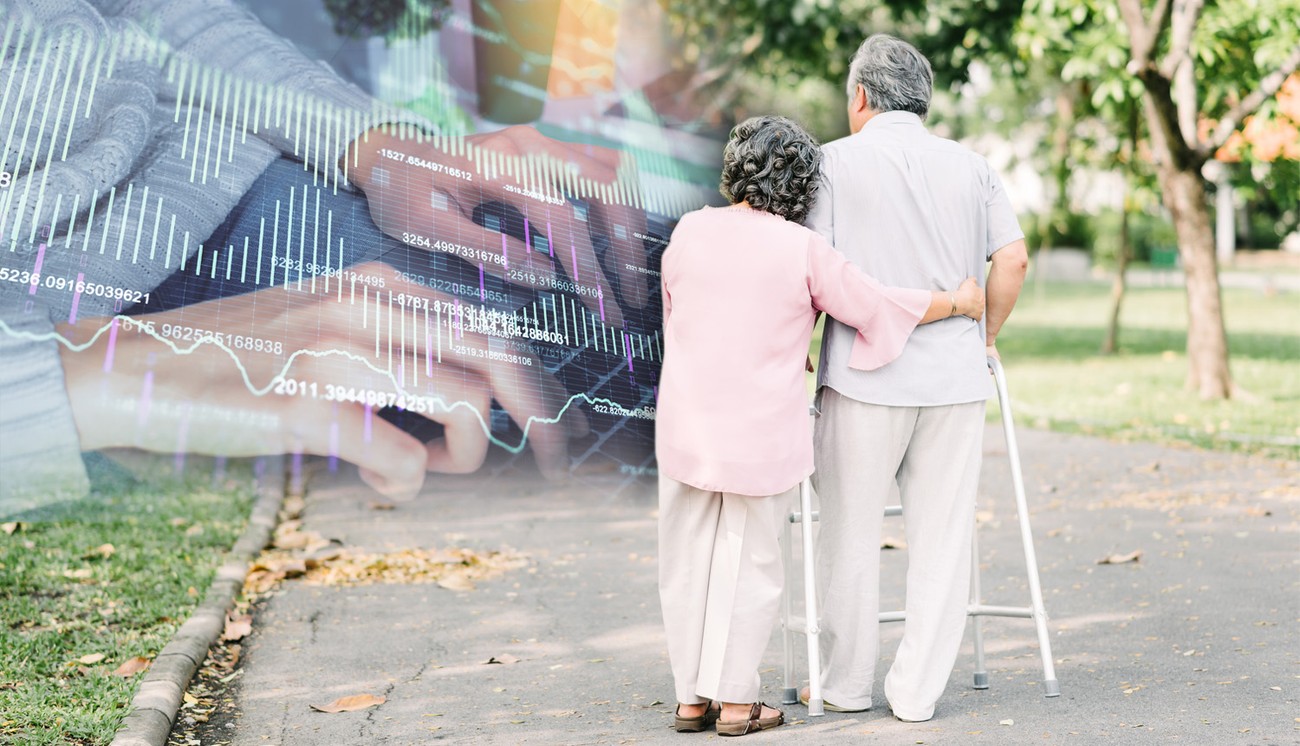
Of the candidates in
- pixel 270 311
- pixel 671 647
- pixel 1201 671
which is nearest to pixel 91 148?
pixel 270 311

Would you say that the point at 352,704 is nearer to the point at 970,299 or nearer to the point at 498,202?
the point at 498,202

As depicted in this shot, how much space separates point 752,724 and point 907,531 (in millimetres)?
737

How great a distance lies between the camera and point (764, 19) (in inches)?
578

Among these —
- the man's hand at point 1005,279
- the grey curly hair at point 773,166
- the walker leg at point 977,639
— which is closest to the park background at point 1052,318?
the grey curly hair at point 773,166

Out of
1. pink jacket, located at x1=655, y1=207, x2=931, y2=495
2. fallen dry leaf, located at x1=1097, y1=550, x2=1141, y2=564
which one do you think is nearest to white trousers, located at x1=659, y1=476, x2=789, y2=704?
pink jacket, located at x1=655, y1=207, x2=931, y2=495

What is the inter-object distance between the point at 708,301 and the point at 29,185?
6.98 ft

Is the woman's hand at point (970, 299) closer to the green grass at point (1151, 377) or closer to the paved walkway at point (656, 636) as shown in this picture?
the paved walkway at point (656, 636)

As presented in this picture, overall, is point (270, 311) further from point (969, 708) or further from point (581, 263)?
point (969, 708)

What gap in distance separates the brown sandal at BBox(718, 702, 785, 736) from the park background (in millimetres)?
1779

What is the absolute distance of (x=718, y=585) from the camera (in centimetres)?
427

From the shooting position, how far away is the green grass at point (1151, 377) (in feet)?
38.3

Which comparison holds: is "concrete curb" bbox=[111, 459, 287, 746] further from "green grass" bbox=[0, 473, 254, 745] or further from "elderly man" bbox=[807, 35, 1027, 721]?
"elderly man" bbox=[807, 35, 1027, 721]

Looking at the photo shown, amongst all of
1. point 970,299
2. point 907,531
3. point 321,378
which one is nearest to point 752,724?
point 907,531

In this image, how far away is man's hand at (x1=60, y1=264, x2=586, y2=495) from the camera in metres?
4.68
